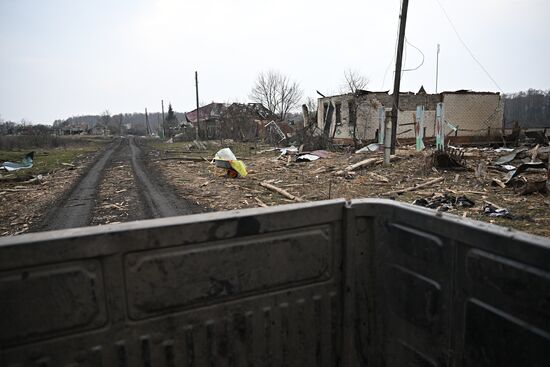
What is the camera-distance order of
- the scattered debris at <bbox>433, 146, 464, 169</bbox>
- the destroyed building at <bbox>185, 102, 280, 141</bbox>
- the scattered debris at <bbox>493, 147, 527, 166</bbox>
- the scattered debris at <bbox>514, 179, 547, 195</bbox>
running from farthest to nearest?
the destroyed building at <bbox>185, 102, 280, 141</bbox> → the scattered debris at <bbox>493, 147, 527, 166</bbox> → the scattered debris at <bbox>433, 146, 464, 169</bbox> → the scattered debris at <bbox>514, 179, 547, 195</bbox>

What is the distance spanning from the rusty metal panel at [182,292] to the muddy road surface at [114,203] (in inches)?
258

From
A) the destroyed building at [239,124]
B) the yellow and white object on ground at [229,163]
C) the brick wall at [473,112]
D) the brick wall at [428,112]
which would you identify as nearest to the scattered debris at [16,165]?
the yellow and white object on ground at [229,163]

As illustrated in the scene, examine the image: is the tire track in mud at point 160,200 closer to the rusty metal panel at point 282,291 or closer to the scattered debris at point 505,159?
the rusty metal panel at point 282,291

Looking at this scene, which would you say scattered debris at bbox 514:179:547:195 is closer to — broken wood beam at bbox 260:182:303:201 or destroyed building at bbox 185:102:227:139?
broken wood beam at bbox 260:182:303:201

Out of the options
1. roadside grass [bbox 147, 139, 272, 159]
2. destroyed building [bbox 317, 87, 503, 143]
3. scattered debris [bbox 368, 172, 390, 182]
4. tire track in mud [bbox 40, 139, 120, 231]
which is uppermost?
destroyed building [bbox 317, 87, 503, 143]

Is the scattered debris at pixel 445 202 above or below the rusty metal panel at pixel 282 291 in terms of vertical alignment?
below

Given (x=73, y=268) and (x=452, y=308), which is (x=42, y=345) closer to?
(x=73, y=268)

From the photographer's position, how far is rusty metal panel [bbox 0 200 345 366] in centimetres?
165

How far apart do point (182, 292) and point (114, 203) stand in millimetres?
8775

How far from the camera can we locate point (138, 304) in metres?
1.86

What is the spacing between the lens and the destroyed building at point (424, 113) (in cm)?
2425

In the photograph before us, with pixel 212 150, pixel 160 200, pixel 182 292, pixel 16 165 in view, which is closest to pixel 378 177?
pixel 160 200

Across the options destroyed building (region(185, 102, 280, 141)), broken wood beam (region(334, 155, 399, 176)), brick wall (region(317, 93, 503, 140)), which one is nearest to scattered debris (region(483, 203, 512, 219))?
broken wood beam (region(334, 155, 399, 176))

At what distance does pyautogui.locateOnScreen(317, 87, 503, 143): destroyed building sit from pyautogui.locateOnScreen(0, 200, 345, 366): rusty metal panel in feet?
71.6
